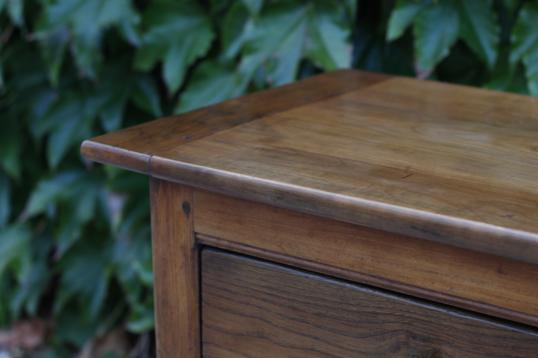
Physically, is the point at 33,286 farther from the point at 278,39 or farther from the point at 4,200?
the point at 278,39

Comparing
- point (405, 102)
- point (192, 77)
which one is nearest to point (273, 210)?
point (405, 102)

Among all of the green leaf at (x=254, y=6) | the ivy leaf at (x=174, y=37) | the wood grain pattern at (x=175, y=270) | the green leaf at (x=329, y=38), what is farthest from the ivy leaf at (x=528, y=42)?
the wood grain pattern at (x=175, y=270)

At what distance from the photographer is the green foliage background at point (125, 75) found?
46.3 inches

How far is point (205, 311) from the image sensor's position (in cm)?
73

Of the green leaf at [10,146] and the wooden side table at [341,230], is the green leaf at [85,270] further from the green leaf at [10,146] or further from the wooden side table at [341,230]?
the wooden side table at [341,230]

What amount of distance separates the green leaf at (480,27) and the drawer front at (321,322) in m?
0.62

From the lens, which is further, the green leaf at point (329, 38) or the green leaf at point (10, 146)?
the green leaf at point (10, 146)

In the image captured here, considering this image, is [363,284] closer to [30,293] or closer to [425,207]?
[425,207]

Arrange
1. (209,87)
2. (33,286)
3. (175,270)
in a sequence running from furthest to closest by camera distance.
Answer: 1. (33,286)
2. (209,87)
3. (175,270)

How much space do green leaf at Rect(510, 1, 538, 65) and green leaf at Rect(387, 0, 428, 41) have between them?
143 mm

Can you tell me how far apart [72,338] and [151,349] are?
8.1 inches

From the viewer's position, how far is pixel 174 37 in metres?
1.31

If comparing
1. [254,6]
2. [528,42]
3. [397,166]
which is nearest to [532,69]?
[528,42]

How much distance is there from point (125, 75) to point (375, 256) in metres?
0.96
